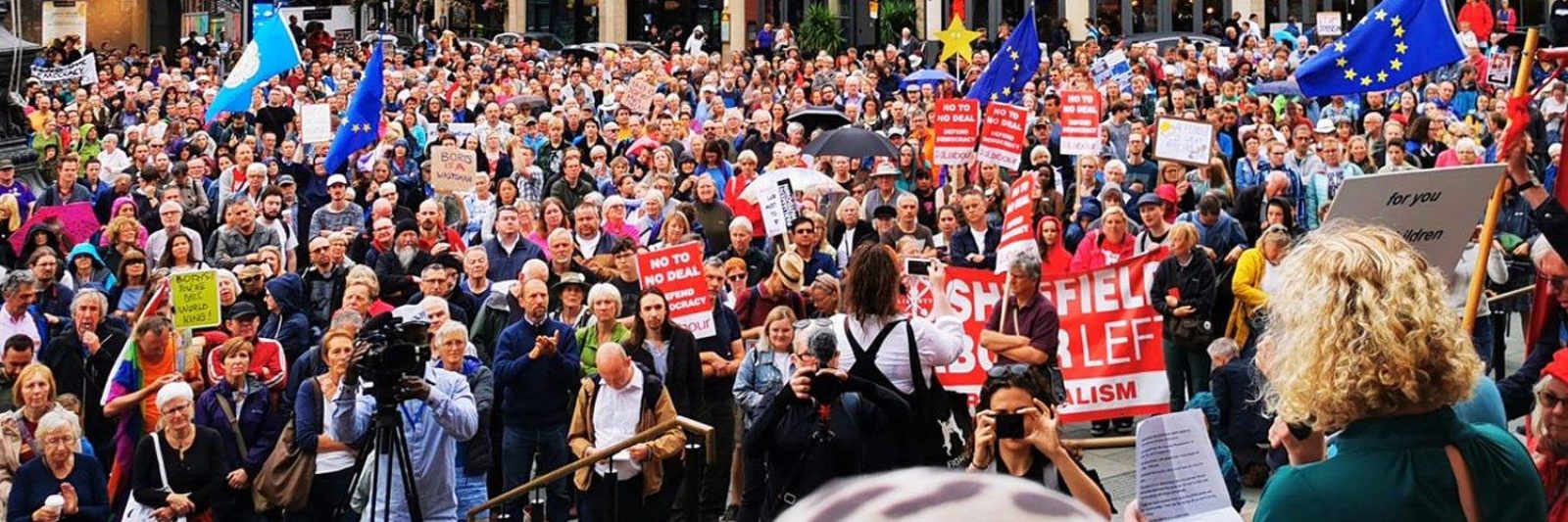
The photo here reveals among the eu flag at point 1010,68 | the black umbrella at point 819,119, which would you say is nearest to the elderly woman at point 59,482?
the eu flag at point 1010,68

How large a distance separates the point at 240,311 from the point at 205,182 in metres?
8.04

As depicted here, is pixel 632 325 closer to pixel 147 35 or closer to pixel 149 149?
pixel 149 149

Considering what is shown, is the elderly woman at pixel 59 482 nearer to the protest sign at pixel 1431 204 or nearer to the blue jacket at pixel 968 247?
the protest sign at pixel 1431 204

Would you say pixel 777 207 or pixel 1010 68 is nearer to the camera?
pixel 777 207

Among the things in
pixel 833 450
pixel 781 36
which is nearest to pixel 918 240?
pixel 833 450

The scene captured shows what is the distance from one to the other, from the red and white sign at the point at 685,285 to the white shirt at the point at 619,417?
1.35 meters

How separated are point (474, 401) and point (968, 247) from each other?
5.04 m

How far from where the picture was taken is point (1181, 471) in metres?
4.58

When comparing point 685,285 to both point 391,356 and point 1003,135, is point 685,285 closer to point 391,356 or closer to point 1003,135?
point 391,356

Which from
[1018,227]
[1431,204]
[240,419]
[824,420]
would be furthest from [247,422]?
[1431,204]

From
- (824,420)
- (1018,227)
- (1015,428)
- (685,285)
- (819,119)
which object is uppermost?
(819,119)

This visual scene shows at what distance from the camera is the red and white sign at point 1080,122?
17359 mm

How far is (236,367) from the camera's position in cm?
991

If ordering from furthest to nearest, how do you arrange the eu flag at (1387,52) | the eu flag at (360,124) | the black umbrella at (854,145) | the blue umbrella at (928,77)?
the blue umbrella at (928,77) → the black umbrella at (854,145) → the eu flag at (360,124) → the eu flag at (1387,52)
